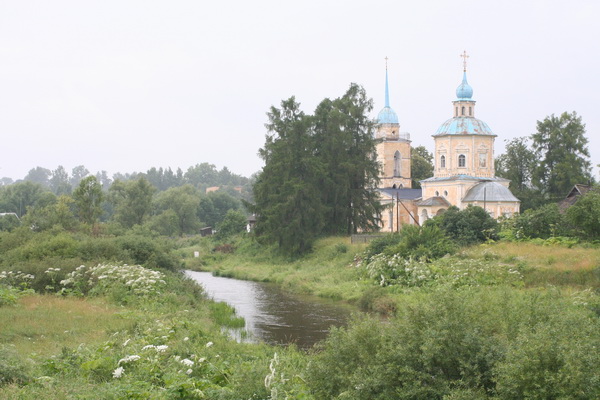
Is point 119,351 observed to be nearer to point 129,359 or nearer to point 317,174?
point 129,359

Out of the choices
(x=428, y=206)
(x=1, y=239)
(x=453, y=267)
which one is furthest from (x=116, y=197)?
(x=453, y=267)

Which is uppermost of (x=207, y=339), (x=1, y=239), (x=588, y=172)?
(x=588, y=172)

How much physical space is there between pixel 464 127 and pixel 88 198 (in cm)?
3383

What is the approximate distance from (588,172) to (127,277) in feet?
170

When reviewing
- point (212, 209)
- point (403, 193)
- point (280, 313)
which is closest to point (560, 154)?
point (403, 193)

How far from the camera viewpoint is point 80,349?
1478cm

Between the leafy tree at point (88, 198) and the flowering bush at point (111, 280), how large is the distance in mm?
22405

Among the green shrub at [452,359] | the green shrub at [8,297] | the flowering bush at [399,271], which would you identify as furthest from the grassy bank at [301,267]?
the green shrub at [452,359]

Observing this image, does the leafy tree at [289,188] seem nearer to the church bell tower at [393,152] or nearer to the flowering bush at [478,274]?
the flowering bush at [478,274]

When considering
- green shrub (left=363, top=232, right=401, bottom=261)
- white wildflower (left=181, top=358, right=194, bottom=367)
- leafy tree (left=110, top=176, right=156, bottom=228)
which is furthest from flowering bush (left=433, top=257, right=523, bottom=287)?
leafy tree (left=110, top=176, right=156, bottom=228)

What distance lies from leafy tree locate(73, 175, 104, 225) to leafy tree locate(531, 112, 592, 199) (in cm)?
3864

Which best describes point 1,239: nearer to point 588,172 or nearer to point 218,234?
point 218,234

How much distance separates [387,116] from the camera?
7681 cm

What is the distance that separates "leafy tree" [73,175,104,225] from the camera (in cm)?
4788
